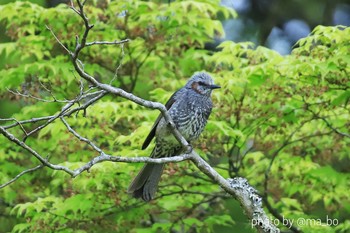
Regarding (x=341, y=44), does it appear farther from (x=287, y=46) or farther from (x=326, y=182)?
(x=287, y=46)

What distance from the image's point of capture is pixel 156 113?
5746mm

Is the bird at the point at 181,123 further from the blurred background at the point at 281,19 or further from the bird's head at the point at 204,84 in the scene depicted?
the blurred background at the point at 281,19

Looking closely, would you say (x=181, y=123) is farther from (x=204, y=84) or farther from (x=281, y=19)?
(x=281, y=19)

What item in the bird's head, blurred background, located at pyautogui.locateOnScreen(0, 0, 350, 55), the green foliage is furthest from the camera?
blurred background, located at pyautogui.locateOnScreen(0, 0, 350, 55)

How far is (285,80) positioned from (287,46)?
4927 mm

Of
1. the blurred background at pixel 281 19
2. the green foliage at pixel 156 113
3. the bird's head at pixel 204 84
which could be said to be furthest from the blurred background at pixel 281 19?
the bird's head at pixel 204 84

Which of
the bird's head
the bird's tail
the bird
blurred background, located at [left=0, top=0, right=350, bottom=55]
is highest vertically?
blurred background, located at [left=0, top=0, right=350, bottom=55]

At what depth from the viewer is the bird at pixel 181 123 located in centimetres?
527

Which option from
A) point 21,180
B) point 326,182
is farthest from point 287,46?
point 21,180

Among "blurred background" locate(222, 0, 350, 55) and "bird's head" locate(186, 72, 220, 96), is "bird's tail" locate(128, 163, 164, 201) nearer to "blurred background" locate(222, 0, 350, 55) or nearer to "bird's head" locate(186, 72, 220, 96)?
"bird's head" locate(186, 72, 220, 96)

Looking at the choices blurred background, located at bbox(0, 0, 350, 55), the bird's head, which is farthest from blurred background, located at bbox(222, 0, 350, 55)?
the bird's head

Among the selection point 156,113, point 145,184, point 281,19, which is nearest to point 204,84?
point 156,113

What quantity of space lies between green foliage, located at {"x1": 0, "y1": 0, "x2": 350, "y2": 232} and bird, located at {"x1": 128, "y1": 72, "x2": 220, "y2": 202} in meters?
0.11

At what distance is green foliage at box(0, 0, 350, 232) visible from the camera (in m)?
5.38
